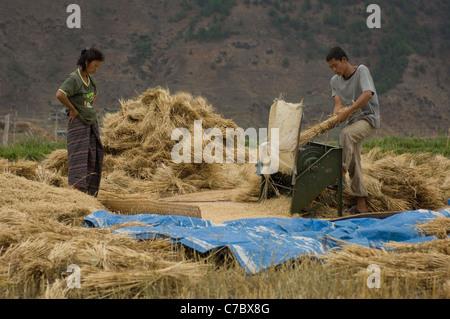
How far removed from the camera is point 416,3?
4169 cm

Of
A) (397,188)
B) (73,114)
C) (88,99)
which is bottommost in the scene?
(397,188)

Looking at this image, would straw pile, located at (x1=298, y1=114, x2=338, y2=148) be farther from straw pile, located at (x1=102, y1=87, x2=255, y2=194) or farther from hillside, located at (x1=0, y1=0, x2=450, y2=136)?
hillside, located at (x1=0, y1=0, x2=450, y2=136)

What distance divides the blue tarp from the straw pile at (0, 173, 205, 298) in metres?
0.25

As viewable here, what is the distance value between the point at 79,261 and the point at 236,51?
3503cm

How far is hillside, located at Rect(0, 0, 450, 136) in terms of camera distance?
1351 inches

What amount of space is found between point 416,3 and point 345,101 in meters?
39.5

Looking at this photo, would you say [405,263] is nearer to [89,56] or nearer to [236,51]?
[89,56]

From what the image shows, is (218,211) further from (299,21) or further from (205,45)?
(299,21)

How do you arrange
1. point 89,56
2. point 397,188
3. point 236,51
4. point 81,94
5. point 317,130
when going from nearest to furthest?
point 317,130, point 89,56, point 81,94, point 397,188, point 236,51

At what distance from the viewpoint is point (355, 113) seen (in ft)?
18.1

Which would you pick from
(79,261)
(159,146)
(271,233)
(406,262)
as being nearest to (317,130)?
(271,233)

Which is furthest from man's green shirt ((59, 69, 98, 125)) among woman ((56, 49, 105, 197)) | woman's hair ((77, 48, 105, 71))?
woman's hair ((77, 48, 105, 71))

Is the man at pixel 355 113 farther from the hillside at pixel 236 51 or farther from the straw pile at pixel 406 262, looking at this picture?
the hillside at pixel 236 51

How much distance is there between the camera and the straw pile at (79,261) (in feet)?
Result: 8.82
